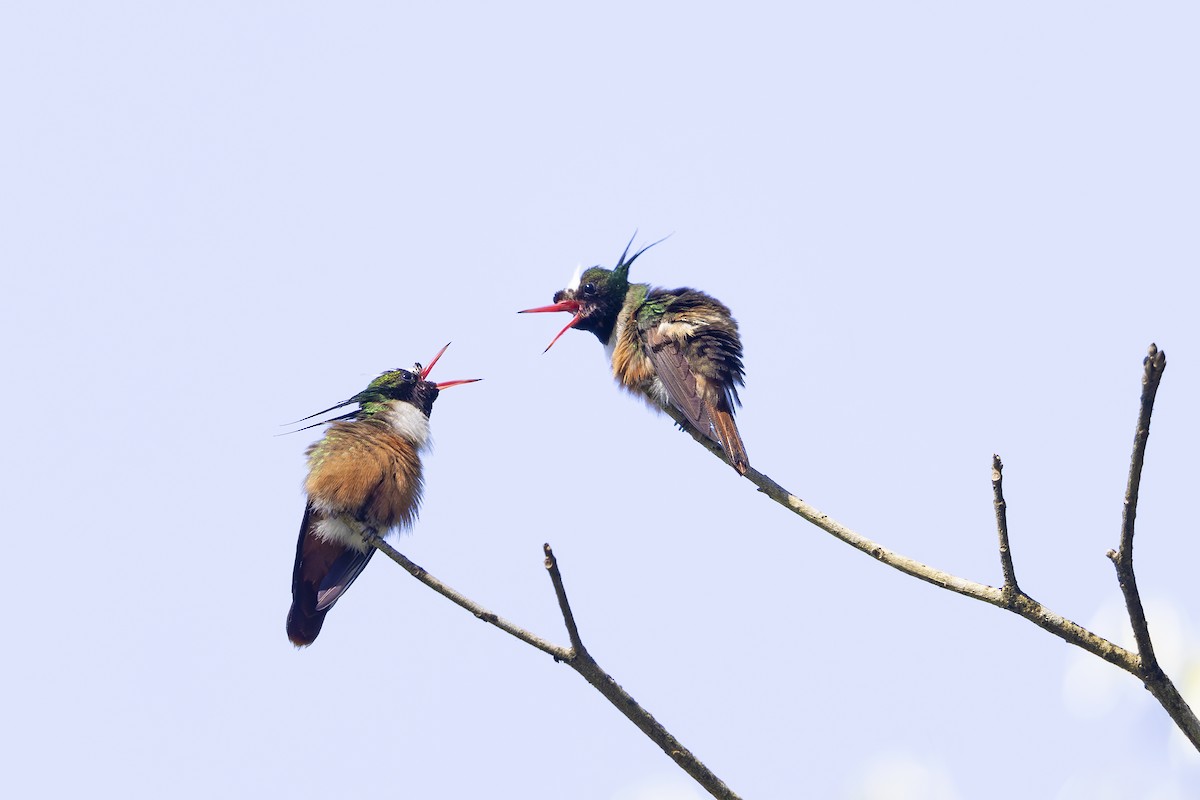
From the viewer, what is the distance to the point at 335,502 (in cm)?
672

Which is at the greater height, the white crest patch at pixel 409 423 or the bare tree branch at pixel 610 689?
the white crest patch at pixel 409 423

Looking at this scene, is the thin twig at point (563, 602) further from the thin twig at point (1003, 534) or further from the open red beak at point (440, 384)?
the open red beak at point (440, 384)

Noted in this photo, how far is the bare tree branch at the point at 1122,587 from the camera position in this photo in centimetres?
284

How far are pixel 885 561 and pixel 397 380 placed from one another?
4935mm

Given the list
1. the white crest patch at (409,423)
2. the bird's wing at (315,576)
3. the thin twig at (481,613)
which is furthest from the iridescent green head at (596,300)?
the thin twig at (481,613)

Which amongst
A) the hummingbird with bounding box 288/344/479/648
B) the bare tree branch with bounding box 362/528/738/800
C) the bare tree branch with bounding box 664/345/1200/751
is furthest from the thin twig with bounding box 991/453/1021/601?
the hummingbird with bounding box 288/344/479/648

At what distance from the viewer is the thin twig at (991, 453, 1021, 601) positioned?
10.4ft

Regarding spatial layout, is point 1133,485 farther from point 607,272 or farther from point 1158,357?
A: point 607,272

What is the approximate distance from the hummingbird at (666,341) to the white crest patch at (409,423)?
3.16 feet

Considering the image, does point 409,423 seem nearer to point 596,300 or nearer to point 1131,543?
point 596,300

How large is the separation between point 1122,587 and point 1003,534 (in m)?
0.36

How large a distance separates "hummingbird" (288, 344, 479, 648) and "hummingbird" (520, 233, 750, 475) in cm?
140

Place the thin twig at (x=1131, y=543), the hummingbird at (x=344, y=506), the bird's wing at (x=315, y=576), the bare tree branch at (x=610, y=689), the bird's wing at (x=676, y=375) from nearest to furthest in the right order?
the thin twig at (x=1131, y=543)
the bare tree branch at (x=610, y=689)
the bird's wing at (x=676, y=375)
the hummingbird at (x=344, y=506)
the bird's wing at (x=315, y=576)

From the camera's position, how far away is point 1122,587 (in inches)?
116
